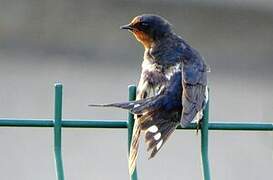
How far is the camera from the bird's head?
416 centimetres

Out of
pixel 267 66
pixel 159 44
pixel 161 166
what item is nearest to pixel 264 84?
pixel 267 66

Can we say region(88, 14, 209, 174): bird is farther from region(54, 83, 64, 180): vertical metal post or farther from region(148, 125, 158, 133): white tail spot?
region(54, 83, 64, 180): vertical metal post

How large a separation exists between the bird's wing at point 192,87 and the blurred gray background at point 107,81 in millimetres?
3443

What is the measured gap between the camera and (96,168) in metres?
7.48

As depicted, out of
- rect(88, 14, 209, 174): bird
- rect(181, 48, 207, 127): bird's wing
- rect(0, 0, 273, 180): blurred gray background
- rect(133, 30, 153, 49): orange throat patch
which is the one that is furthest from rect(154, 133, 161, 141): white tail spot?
rect(0, 0, 273, 180): blurred gray background

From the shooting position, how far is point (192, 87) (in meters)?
3.48

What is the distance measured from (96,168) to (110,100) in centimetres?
45

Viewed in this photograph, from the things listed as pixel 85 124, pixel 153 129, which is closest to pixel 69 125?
pixel 85 124

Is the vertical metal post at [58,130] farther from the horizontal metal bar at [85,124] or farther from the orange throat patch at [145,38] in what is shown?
the orange throat patch at [145,38]

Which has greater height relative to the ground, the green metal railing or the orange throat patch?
the orange throat patch

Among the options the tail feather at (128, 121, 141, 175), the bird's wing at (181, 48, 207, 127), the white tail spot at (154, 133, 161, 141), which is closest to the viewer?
the tail feather at (128, 121, 141, 175)

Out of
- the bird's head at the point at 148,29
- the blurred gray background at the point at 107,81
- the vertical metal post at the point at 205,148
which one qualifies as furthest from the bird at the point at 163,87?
the blurred gray background at the point at 107,81

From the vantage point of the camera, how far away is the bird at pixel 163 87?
9.95 feet

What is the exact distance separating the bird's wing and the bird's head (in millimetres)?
310
